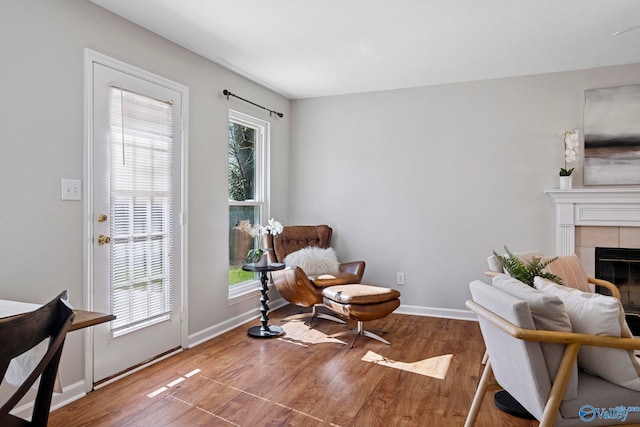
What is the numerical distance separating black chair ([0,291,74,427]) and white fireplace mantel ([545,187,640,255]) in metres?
4.04

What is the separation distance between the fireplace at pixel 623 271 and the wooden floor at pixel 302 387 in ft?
4.65

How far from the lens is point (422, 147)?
178 inches

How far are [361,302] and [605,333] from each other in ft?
6.63

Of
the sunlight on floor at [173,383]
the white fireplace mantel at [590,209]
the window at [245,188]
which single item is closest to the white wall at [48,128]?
the sunlight on floor at [173,383]

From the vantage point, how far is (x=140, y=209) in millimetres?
2955

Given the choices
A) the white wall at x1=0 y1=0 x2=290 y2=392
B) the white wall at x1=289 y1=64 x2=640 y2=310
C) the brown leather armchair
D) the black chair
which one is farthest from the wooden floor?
the black chair

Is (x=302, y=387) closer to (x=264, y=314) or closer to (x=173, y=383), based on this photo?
(x=173, y=383)

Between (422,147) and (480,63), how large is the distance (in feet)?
3.42

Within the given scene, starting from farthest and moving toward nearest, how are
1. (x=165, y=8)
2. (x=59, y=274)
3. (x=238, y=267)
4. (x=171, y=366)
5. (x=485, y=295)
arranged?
(x=238, y=267), (x=171, y=366), (x=165, y=8), (x=59, y=274), (x=485, y=295)

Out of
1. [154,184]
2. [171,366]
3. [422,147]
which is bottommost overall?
[171,366]

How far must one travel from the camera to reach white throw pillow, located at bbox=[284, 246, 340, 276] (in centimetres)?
418

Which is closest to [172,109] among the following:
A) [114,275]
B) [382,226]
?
[114,275]

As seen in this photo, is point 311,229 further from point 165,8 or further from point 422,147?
point 165,8

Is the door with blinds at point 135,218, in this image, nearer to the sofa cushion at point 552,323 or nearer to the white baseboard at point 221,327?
the white baseboard at point 221,327
